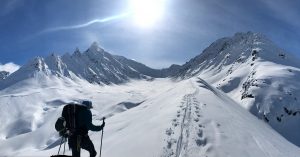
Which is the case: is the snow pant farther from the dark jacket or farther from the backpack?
the backpack

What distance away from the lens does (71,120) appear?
13602 mm

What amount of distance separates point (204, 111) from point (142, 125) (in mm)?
4611

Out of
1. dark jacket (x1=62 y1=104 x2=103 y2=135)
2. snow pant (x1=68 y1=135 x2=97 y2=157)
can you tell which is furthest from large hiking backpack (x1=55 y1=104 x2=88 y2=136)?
snow pant (x1=68 y1=135 x2=97 y2=157)

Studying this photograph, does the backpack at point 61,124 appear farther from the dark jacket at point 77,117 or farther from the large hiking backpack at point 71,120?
the dark jacket at point 77,117

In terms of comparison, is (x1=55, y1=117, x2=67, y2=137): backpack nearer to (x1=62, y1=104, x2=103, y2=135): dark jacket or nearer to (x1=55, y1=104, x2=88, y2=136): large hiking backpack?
(x1=55, y1=104, x2=88, y2=136): large hiking backpack

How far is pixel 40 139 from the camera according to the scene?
616 ft

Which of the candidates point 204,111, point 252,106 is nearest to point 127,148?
point 204,111

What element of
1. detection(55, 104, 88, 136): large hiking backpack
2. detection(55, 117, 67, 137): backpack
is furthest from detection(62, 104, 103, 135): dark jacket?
detection(55, 117, 67, 137): backpack

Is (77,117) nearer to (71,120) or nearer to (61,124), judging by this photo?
(71,120)

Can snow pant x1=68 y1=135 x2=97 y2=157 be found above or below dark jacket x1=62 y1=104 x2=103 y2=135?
below

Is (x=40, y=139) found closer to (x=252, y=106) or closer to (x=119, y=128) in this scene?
(x=252, y=106)

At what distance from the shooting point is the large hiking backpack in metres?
13.6

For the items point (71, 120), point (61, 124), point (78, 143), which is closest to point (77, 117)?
point (71, 120)

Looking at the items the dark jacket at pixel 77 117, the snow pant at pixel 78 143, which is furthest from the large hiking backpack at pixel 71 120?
the snow pant at pixel 78 143
